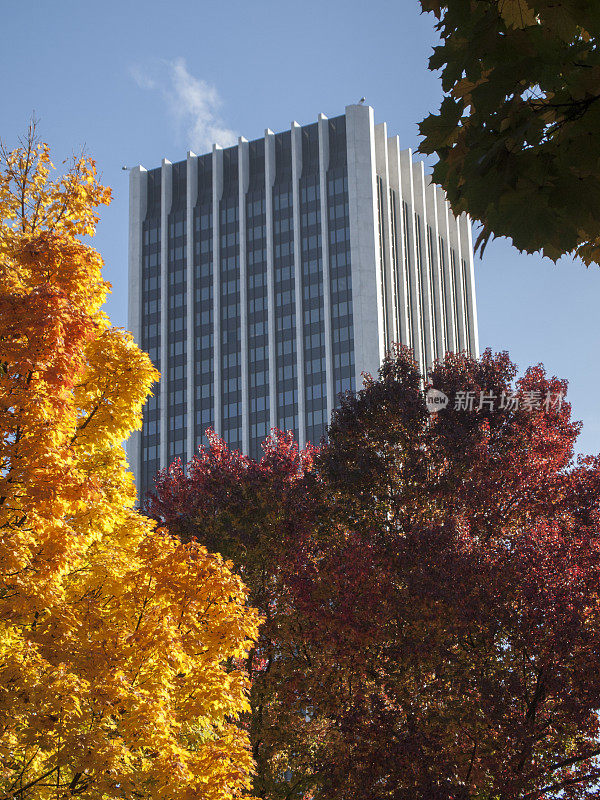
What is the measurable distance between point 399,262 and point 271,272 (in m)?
18.0

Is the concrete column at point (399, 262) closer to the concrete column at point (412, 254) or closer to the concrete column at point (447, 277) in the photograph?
the concrete column at point (412, 254)

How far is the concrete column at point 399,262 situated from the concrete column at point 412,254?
1413mm

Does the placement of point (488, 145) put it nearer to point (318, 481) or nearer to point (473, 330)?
point (318, 481)

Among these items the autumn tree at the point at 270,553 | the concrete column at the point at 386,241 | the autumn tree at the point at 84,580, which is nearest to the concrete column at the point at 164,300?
the concrete column at the point at 386,241

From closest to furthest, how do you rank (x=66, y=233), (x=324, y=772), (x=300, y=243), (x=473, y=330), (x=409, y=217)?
1. (x=66, y=233)
2. (x=324, y=772)
3. (x=300, y=243)
4. (x=409, y=217)
5. (x=473, y=330)

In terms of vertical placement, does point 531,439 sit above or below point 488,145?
above

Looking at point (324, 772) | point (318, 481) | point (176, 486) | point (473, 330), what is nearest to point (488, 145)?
point (324, 772)

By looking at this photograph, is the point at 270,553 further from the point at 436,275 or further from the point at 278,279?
the point at 436,275

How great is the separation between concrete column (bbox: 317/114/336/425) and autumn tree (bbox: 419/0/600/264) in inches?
3918

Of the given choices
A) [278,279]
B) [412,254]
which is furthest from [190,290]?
[412,254]

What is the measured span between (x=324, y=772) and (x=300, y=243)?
329 ft

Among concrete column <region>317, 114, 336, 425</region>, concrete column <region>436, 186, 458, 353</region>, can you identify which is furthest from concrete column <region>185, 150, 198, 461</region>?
concrete column <region>436, 186, 458, 353</region>

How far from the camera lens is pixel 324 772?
730 inches

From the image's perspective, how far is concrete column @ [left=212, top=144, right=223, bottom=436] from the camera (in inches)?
4432
